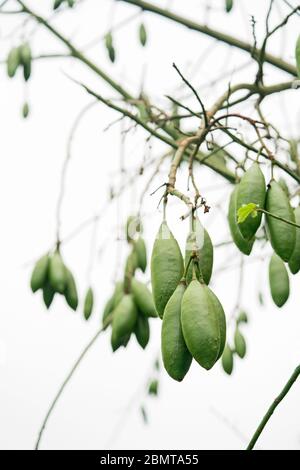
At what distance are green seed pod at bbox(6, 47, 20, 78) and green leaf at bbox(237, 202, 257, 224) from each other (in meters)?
0.86

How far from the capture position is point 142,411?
1.74 m

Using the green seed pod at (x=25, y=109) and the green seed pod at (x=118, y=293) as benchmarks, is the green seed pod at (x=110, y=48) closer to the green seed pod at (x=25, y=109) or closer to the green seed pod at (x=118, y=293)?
the green seed pod at (x=25, y=109)

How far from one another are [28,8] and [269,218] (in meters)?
0.92

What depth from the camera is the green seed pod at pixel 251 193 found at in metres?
0.59

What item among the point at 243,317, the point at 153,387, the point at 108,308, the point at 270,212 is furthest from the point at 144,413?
the point at 270,212

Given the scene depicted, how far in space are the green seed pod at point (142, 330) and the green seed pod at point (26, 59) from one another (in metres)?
0.61

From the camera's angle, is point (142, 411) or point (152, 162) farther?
point (142, 411)

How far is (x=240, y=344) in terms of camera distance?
123 centimetres

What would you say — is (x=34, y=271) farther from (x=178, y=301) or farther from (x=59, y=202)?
(x=178, y=301)

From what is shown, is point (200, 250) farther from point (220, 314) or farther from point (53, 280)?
point (53, 280)

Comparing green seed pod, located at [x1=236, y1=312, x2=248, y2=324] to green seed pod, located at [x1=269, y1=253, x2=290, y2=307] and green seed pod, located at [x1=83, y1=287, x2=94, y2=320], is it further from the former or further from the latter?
green seed pod, located at [x1=269, y1=253, x2=290, y2=307]

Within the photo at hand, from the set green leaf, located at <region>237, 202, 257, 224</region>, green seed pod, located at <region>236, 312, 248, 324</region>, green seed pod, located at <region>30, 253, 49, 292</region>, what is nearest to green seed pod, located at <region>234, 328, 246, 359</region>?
green seed pod, located at <region>236, 312, 248, 324</region>

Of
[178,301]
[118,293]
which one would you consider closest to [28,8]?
[118,293]

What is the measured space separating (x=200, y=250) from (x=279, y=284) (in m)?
0.27
